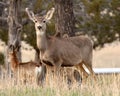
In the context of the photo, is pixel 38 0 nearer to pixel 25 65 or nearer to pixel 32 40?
pixel 32 40

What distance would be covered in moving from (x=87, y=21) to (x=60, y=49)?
884 cm

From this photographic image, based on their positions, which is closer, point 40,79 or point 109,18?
point 40,79

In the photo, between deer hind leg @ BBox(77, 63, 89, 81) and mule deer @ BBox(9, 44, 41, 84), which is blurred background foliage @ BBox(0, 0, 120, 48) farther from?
deer hind leg @ BBox(77, 63, 89, 81)

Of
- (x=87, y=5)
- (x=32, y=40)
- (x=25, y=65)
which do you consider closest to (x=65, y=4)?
(x=25, y=65)

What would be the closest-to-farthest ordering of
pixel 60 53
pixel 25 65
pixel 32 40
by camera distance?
1. pixel 60 53
2. pixel 25 65
3. pixel 32 40

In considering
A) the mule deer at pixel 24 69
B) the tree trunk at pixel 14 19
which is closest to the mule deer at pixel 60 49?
the mule deer at pixel 24 69

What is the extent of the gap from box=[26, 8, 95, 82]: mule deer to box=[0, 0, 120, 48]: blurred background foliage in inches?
260

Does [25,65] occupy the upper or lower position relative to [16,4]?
lower

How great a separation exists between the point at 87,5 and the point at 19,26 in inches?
158

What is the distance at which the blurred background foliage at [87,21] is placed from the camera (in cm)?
2473

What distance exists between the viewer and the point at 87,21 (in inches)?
1008

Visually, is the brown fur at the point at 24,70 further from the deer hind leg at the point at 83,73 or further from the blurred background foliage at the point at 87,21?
the blurred background foliage at the point at 87,21

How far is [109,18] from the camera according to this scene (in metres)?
25.5

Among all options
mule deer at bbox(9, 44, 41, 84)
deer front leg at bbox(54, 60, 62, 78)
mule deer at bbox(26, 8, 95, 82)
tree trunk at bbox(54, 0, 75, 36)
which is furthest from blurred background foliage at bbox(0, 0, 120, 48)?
deer front leg at bbox(54, 60, 62, 78)
